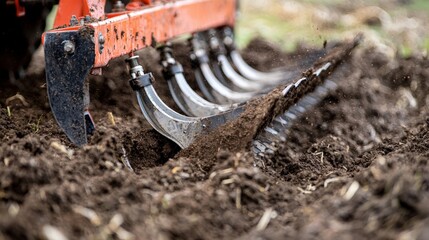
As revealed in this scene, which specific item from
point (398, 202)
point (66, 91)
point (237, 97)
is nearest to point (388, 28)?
point (237, 97)

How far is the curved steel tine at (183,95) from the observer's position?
172 inches

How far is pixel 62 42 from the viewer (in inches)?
133

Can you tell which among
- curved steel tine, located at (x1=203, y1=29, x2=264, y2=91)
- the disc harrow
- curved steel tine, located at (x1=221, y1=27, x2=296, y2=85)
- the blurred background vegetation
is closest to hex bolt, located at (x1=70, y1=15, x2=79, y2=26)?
the disc harrow

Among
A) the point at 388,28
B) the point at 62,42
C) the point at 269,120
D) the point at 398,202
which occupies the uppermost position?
the point at 62,42

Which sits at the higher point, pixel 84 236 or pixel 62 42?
pixel 62 42

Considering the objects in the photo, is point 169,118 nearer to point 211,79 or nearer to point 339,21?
point 211,79

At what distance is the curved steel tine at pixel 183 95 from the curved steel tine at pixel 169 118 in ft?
1.76

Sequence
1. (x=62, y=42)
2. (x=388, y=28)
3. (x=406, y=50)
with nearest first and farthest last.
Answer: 1. (x=62, y=42)
2. (x=406, y=50)
3. (x=388, y=28)

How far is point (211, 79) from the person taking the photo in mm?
5379

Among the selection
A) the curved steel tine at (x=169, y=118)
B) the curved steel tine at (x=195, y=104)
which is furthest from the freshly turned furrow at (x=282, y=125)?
the curved steel tine at (x=195, y=104)

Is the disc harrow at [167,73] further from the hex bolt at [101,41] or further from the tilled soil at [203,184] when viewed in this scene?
the tilled soil at [203,184]

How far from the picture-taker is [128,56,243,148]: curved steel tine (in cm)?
372

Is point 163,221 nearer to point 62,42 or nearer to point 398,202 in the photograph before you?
point 398,202

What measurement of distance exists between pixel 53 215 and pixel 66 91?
1.18 meters
